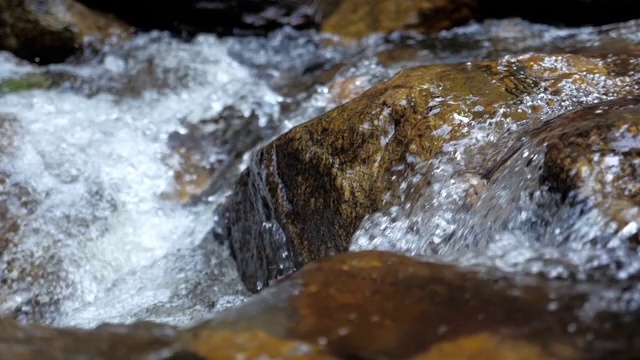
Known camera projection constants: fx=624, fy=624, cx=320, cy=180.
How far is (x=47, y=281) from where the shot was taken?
11.6ft

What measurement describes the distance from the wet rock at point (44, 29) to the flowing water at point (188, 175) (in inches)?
6.2

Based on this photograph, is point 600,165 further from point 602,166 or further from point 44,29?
point 44,29

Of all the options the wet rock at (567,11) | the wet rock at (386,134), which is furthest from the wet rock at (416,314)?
the wet rock at (567,11)

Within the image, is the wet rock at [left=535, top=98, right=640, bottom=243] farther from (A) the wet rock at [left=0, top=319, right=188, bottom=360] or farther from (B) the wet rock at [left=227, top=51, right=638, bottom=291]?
(A) the wet rock at [left=0, top=319, right=188, bottom=360]

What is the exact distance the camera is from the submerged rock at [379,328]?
1293 mm

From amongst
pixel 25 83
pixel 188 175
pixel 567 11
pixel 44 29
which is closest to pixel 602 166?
pixel 188 175

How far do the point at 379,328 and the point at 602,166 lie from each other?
3.18 feet

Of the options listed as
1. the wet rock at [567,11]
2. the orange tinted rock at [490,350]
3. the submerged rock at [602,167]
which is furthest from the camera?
the wet rock at [567,11]

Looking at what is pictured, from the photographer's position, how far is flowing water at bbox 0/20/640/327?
2.10m

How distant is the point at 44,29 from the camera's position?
595 centimetres

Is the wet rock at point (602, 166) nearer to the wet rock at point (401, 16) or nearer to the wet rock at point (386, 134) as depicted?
the wet rock at point (386, 134)

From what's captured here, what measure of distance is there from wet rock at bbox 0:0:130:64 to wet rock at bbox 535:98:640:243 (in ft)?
17.1

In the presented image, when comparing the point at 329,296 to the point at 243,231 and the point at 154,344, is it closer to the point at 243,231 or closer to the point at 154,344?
the point at 154,344

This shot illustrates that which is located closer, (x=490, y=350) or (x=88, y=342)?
(x=490, y=350)
